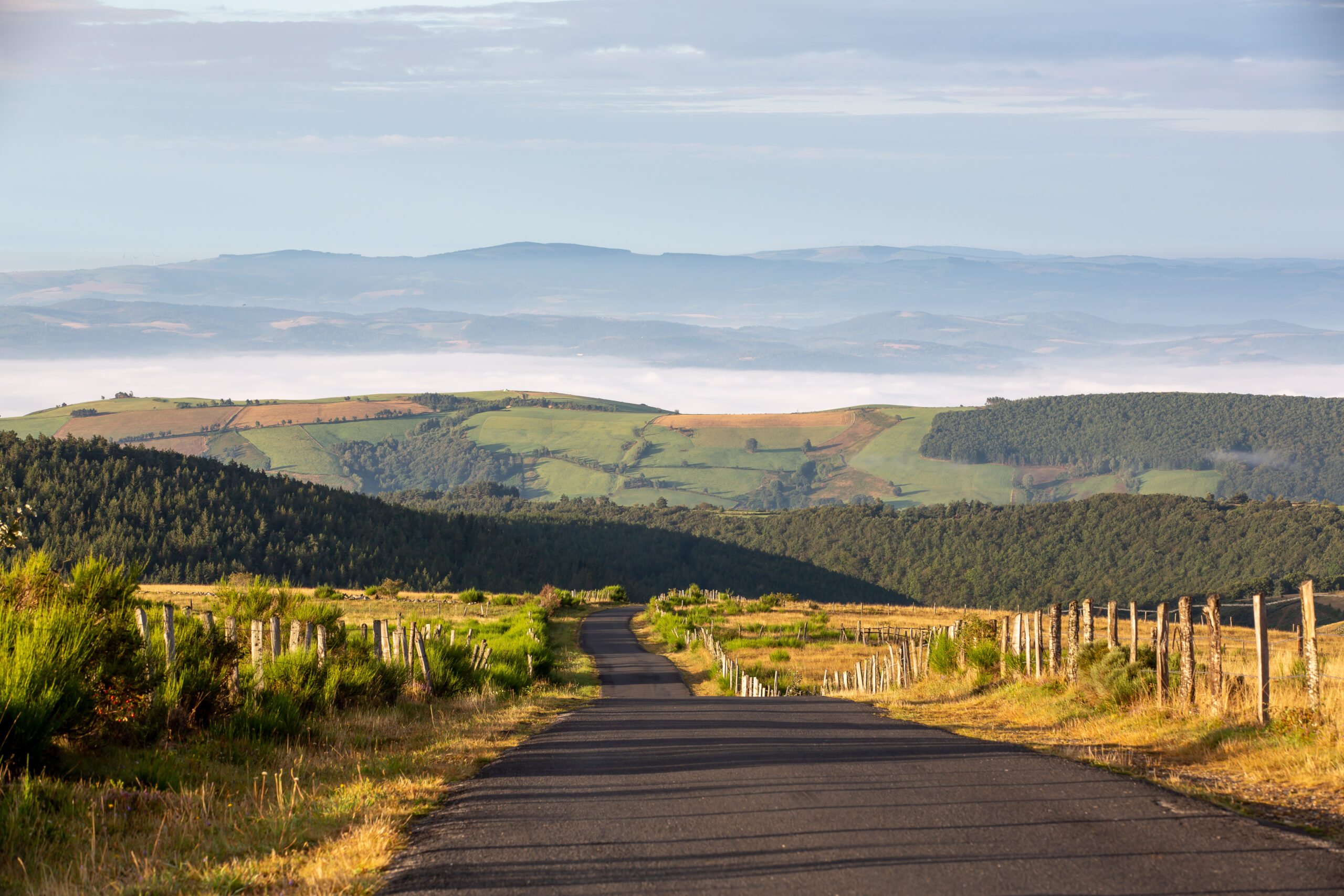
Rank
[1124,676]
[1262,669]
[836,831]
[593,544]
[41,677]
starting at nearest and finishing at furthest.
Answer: [836,831] < [41,677] < [1262,669] < [1124,676] < [593,544]

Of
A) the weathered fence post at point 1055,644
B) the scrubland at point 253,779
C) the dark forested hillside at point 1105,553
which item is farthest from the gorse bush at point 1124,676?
the dark forested hillside at point 1105,553

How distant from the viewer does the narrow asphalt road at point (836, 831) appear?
18.7 feet

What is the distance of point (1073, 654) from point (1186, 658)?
3.66 metres

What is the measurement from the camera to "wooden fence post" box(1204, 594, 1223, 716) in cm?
1159

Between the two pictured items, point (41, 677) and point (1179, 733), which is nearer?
point (41, 677)

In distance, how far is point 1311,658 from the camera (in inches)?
420

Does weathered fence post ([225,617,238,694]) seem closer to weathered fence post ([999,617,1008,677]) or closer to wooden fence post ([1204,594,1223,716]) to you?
wooden fence post ([1204,594,1223,716])

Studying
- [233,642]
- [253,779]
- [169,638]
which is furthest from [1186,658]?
[169,638]

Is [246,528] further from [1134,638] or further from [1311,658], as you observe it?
[1311,658]

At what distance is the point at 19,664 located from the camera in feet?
26.1

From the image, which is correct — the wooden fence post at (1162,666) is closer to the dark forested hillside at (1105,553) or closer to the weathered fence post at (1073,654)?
the weathered fence post at (1073,654)

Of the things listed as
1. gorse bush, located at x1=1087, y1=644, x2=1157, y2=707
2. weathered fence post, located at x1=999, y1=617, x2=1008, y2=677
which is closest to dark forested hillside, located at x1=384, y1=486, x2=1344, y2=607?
weathered fence post, located at x1=999, y1=617, x2=1008, y2=677

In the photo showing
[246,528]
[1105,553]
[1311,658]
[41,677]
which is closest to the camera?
[41,677]

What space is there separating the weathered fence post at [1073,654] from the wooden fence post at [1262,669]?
4.48 meters
